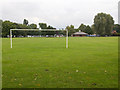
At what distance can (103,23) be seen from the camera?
262 ft

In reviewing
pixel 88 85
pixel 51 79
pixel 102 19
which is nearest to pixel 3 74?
pixel 51 79

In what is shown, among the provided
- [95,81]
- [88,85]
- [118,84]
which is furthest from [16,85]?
[118,84]

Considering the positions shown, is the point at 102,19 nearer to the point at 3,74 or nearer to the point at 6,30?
the point at 6,30

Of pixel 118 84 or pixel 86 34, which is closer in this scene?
pixel 118 84

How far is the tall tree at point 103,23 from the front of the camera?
80.6 metres

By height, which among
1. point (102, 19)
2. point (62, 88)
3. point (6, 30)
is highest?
point (102, 19)

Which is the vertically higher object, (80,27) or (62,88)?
(80,27)

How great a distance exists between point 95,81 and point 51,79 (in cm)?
162

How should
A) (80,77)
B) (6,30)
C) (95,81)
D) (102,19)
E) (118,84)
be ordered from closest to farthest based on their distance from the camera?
(118,84)
(95,81)
(80,77)
(6,30)
(102,19)

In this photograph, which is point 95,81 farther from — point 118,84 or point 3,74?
point 3,74

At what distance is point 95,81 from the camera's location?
5777 mm

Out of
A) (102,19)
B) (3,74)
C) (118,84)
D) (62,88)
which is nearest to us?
(62,88)

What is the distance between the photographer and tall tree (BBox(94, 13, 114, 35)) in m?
80.6

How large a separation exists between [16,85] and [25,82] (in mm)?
404
